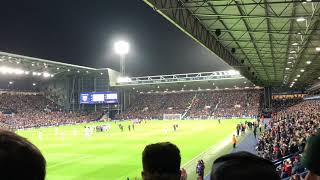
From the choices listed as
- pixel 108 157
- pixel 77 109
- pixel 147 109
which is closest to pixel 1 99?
pixel 77 109

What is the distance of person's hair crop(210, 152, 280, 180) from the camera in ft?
5.02

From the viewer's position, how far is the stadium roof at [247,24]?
18.4 meters

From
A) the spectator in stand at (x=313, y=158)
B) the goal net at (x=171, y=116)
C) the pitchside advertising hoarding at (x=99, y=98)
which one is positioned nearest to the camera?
the spectator in stand at (x=313, y=158)

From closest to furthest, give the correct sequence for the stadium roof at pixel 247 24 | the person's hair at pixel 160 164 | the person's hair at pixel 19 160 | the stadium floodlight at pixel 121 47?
the person's hair at pixel 19 160 → the person's hair at pixel 160 164 → the stadium roof at pixel 247 24 → the stadium floodlight at pixel 121 47

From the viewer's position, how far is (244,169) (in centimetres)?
154

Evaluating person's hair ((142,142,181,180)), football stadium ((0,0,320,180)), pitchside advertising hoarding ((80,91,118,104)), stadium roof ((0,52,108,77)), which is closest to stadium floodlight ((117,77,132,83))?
football stadium ((0,0,320,180))

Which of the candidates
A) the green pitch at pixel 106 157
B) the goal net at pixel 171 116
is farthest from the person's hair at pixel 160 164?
the goal net at pixel 171 116

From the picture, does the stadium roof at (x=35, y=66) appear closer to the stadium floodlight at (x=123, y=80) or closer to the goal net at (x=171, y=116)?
the stadium floodlight at (x=123, y=80)

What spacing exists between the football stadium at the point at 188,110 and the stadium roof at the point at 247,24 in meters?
0.07

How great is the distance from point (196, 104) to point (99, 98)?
1093 inches

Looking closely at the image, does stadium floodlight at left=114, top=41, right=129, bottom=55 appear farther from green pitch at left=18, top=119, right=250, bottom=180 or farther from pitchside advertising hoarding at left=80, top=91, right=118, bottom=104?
green pitch at left=18, top=119, right=250, bottom=180

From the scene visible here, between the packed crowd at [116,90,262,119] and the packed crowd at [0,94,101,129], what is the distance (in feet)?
45.0

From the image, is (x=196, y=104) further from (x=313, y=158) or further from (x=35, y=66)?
(x=313, y=158)

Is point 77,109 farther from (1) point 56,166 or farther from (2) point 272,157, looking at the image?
(2) point 272,157
